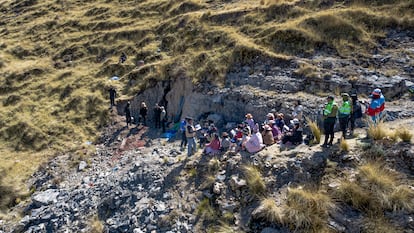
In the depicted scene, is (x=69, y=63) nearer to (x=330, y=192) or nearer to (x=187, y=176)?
(x=187, y=176)

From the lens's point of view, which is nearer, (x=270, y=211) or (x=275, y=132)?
(x=270, y=211)

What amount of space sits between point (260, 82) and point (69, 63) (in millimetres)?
16084

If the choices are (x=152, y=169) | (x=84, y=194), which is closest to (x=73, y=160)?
(x=84, y=194)

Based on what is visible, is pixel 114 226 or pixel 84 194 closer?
pixel 114 226

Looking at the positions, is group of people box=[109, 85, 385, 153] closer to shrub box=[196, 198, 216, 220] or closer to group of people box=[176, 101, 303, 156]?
group of people box=[176, 101, 303, 156]

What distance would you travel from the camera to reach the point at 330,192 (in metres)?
9.29

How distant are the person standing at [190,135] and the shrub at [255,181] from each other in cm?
306

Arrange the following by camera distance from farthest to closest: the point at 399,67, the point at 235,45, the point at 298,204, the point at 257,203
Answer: the point at 235,45, the point at 399,67, the point at 257,203, the point at 298,204

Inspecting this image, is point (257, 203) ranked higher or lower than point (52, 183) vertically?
higher

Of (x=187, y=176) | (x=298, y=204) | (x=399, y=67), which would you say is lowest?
(x=187, y=176)

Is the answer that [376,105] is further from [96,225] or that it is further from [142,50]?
[142,50]

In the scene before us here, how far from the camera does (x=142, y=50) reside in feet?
77.8

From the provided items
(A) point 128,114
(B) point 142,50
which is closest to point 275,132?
(A) point 128,114

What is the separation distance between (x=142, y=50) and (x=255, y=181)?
630 inches
